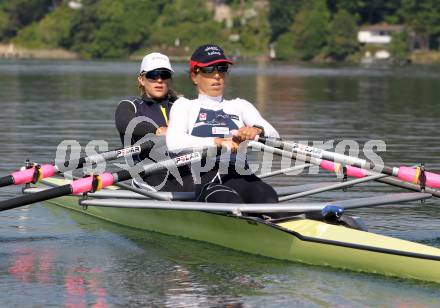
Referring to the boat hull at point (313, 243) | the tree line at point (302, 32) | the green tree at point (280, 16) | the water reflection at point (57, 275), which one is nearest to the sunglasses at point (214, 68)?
the boat hull at point (313, 243)

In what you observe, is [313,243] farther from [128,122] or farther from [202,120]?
[128,122]

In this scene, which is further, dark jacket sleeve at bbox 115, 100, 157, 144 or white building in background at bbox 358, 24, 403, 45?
white building in background at bbox 358, 24, 403, 45

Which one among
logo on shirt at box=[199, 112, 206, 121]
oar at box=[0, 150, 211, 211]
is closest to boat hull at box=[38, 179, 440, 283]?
oar at box=[0, 150, 211, 211]

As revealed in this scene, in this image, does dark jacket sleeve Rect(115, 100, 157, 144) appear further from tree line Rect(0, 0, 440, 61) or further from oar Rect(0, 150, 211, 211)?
tree line Rect(0, 0, 440, 61)

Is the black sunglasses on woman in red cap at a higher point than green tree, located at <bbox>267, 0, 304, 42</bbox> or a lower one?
lower

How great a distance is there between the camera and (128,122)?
548 inches

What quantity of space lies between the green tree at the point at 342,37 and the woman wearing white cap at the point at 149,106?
162 metres

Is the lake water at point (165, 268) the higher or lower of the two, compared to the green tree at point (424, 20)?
lower

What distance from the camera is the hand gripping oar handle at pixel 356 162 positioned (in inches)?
473

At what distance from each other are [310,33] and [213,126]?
553ft

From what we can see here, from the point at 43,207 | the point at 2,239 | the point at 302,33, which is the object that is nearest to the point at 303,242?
the point at 2,239

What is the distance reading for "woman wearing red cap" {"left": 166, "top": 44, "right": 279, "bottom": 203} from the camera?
12.1 meters

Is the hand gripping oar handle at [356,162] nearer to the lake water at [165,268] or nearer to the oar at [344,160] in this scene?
the oar at [344,160]

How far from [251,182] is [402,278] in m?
2.31
